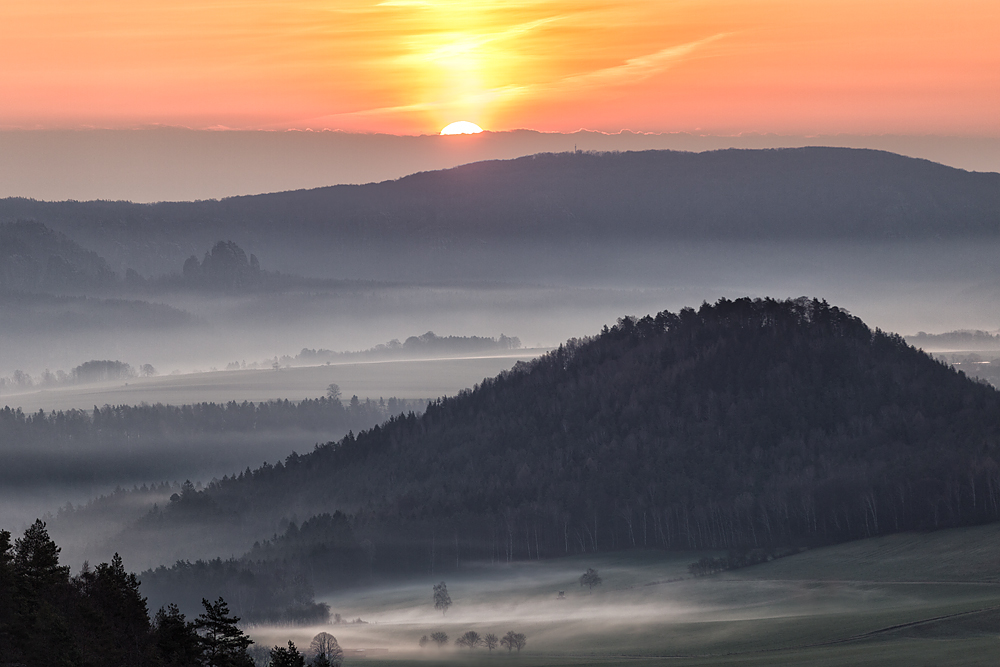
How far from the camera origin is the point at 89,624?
122812 millimetres

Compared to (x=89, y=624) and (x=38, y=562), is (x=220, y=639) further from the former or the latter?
(x=38, y=562)

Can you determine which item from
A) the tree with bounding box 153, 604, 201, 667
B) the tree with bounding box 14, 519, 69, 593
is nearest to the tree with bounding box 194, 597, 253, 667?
the tree with bounding box 153, 604, 201, 667

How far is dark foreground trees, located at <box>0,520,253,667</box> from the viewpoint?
375 ft

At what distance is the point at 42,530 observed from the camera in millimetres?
135000

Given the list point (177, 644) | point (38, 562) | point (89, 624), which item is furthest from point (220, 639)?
point (38, 562)

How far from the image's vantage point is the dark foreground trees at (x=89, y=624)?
114 metres

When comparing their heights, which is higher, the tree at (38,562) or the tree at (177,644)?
the tree at (38,562)

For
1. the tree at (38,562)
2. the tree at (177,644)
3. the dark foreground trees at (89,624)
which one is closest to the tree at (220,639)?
the dark foreground trees at (89,624)

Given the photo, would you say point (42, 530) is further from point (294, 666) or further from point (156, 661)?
point (294, 666)

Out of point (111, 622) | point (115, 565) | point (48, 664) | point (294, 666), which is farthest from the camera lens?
point (115, 565)

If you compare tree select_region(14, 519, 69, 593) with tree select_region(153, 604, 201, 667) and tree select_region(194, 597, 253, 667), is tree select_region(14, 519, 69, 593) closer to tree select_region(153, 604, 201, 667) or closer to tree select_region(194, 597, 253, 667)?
tree select_region(153, 604, 201, 667)

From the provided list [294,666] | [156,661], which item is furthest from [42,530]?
[294,666]

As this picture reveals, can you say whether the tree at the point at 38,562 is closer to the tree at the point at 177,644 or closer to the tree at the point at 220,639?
the tree at the point at 177,644

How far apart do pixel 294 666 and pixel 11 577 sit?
1054 inches
